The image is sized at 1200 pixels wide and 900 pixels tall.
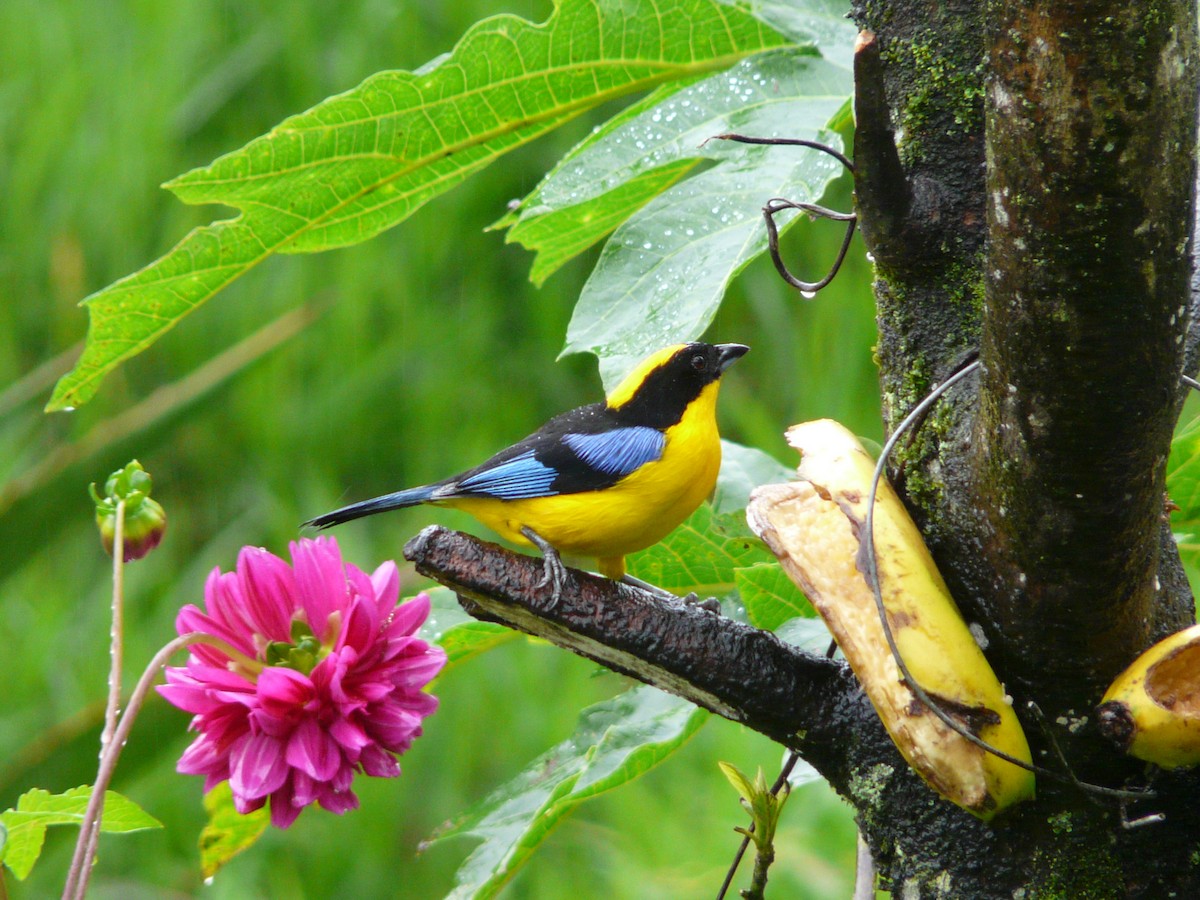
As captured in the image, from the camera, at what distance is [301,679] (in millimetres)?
1029

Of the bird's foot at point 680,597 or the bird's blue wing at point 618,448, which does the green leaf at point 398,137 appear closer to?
the bird's blue wing at point 618,448

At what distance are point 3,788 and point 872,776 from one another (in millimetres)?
1478

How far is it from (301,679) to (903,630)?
0.51m

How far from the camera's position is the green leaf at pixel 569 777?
131 centimetres

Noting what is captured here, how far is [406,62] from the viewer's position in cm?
358

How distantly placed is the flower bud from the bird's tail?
0.28 m

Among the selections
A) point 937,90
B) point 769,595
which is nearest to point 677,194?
point 937,90

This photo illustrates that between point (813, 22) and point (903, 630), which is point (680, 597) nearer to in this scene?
point (903, 630)

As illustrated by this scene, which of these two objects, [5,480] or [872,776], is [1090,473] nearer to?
[872,776]

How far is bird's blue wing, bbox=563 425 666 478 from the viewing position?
5.46 ft

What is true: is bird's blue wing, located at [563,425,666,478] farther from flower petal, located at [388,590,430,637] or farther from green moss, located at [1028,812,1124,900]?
green moss, located at [1028,812,1124,900]

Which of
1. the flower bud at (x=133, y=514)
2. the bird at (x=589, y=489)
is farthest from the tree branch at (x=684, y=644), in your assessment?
the bird at (x=589, y=489)

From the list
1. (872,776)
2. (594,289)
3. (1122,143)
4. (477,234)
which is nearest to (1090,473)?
(1122,143)

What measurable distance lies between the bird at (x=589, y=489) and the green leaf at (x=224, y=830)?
36 cm
